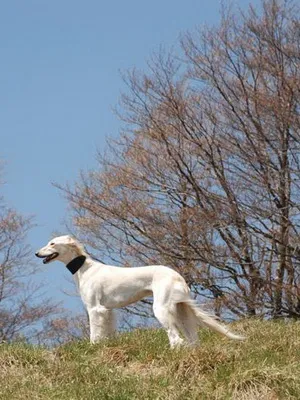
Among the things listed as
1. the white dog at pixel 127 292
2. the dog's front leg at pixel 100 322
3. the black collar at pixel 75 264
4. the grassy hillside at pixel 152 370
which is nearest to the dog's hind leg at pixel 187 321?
the white dog at pixel 127 292

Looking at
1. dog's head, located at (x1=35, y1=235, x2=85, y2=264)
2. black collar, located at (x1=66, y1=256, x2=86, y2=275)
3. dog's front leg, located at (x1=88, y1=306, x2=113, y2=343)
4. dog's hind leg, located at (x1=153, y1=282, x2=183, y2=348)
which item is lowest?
dog's hind leg, located at (x1=153, y1=282, x2=183, y2=348)

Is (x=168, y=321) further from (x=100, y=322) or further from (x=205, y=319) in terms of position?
(x=100, y=322)

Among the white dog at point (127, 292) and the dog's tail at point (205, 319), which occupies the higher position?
the white dog at point (127, 292)

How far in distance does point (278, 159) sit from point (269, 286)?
2.66 meters

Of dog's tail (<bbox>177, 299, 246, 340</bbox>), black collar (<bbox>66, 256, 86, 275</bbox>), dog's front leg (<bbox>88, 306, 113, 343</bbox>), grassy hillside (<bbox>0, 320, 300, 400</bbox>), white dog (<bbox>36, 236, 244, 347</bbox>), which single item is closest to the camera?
grassy hillside (<bbox>0, 320, 300, 400</bbox>)

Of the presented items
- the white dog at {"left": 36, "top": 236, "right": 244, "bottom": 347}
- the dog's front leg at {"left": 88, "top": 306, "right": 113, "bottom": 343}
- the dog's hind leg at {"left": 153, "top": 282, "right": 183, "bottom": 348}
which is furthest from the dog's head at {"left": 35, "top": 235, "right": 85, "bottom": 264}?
the dog's hind leg at {"left": 153, "top": 282, "right": 183, "bottom": 348}

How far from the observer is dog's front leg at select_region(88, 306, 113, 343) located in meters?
10.2

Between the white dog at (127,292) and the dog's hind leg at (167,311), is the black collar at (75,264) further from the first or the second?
the dog's hind leg at (167,311)

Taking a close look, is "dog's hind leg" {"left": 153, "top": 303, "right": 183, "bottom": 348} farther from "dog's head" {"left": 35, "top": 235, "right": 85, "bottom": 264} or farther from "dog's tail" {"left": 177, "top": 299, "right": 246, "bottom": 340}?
"dog's head" {"left": 35, "top": 235, "right": 85, "bottom": 264}

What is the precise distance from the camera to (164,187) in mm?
20375

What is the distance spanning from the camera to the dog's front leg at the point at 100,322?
33.4ft

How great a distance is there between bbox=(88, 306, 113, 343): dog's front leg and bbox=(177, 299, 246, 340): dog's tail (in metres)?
0.98

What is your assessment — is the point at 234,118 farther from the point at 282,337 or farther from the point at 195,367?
the point at 195,367

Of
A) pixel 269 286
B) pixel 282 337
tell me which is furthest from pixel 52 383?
pixel 269 286
